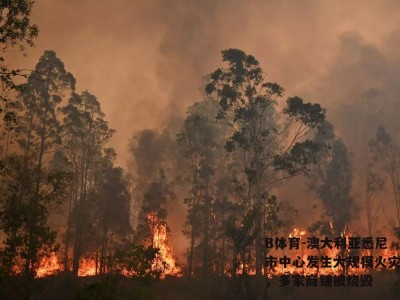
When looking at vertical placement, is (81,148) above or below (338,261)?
above

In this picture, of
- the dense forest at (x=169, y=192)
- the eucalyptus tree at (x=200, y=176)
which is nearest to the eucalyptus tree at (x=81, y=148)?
the dense forest at (x=169, y=192)

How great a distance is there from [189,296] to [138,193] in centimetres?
2927

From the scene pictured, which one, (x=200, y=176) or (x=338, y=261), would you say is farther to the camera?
(x=200, y=176)

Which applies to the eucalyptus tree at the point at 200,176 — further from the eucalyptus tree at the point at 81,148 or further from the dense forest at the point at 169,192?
the eucalyptus tree at the point at 81,148

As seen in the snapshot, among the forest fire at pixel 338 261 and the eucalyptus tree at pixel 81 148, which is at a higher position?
the eucalyptus tree at pixel 81 148

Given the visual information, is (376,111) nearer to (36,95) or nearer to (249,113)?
(249,113)

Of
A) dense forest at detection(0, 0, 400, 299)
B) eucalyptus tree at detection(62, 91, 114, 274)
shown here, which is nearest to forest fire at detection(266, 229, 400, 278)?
dense forest at detection(0, 0, 400, 299)

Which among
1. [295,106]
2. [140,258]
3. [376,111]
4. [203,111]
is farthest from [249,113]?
[376,111]

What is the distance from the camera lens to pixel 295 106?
2852cm

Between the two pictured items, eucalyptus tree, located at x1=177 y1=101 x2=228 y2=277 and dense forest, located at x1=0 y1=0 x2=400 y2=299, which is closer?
dense forest, located at x1=0 y1=0 x2=400 y2=299

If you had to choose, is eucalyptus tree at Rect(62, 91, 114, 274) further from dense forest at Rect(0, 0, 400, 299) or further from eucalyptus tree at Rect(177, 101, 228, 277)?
eucalyptus tree at Rect(177, 101, 228, 277)

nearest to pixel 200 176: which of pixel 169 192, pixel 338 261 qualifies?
pixel 169 192

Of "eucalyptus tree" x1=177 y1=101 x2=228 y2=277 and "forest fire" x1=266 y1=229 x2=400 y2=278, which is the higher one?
"eucalyptus tree" x1=177 y1=101 x2=228 y2=277

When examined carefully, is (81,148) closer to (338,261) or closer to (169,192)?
(169,192)
